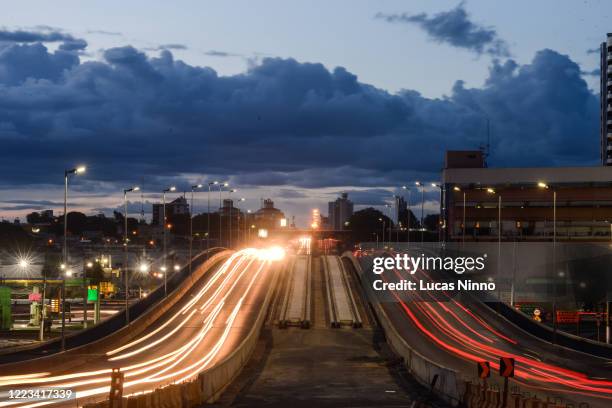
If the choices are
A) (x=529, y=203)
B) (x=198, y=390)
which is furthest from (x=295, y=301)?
(x=529, y=203)

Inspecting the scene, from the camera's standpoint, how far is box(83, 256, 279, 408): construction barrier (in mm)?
28400

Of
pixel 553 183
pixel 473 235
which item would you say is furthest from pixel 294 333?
pixel 553 183

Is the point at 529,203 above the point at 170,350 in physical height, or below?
above

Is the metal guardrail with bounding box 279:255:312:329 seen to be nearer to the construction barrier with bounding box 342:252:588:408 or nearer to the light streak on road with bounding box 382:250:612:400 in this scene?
the light streak on road with bounding box 382:250:612:400

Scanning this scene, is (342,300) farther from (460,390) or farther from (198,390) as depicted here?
(198,390)

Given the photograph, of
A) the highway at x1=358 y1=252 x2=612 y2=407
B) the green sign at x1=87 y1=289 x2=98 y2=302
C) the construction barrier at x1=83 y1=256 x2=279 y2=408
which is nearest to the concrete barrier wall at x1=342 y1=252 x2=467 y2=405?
the highway at x1=358 y1=252 x2=612 y2=407

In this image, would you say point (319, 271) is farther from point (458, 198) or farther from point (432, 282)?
point (458, 198)

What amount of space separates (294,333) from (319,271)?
50.1 metres

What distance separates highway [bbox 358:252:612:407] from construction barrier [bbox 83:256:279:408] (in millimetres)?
12905

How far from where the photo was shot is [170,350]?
6638cm

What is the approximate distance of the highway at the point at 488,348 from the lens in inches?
1874

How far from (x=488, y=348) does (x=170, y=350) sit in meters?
24.7

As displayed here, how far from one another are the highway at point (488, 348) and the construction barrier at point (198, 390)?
12.9 meters

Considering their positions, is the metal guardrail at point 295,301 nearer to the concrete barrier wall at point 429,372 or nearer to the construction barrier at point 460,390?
the concrete barrier wall at point 429,372
